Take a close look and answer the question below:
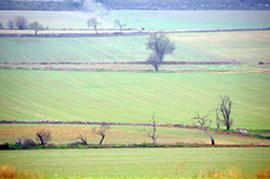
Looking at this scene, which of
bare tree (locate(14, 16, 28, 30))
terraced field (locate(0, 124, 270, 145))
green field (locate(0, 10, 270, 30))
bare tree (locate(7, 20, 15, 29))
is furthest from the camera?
green field (locate(0, 10, 270, 30))

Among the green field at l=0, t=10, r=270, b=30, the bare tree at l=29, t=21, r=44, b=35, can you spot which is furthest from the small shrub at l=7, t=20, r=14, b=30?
the bare tree at l=29, t=21, r=44, b=35

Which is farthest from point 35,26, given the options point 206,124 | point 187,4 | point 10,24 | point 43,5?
point 187,4

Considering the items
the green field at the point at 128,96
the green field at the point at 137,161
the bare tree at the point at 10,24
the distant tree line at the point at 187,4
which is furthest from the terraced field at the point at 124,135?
the distant tree line at the point at 187,4

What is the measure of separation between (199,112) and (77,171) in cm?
2337

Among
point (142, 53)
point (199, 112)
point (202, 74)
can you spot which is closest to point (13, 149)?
point (199, 112)

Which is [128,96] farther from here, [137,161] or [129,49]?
[129,49]

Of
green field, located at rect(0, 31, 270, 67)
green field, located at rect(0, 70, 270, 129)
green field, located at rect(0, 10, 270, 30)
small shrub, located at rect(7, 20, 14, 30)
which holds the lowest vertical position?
green field, located at rect(0, 70, 270, 129)

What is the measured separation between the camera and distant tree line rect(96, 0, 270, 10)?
410ft

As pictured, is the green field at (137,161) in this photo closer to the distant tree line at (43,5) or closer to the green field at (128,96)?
the green field at (128,96)

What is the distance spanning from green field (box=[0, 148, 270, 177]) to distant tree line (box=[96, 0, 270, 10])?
112m

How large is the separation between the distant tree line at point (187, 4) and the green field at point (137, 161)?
112 metres

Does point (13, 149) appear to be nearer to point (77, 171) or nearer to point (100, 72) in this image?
point (77, 171)

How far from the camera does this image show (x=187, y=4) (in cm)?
13050

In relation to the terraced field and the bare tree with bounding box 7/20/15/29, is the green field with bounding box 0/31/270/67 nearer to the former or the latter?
the bare tree with bounding box 7/20/15/29
